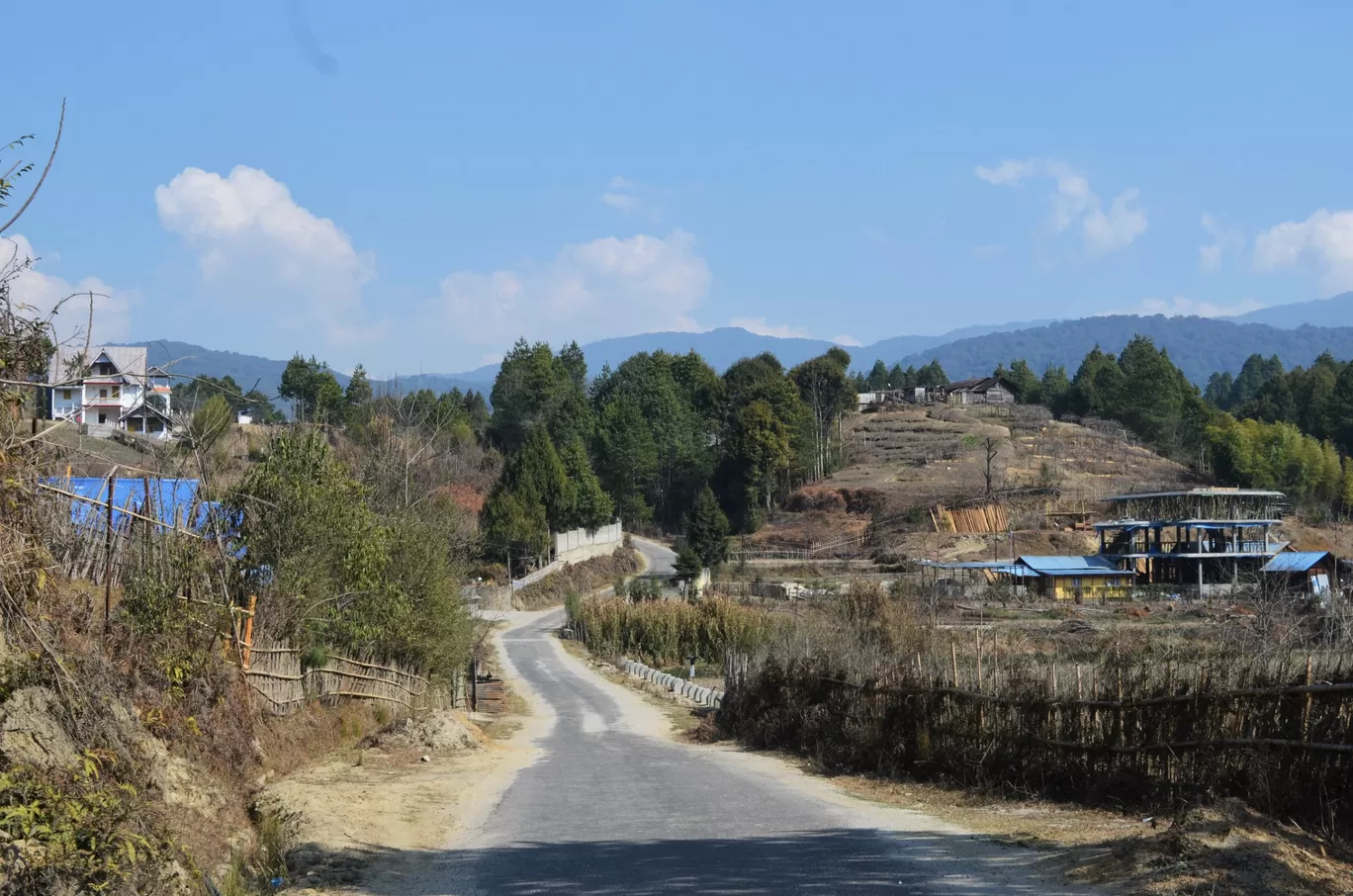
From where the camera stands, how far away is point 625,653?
5881 centimetres

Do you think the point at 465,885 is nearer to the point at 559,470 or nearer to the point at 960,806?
the point at 960,806

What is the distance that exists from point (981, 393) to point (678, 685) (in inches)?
4250

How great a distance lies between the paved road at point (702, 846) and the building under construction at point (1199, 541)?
182 ft

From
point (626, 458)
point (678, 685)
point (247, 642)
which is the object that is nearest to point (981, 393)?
point (626, 458)

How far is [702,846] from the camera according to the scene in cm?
1199

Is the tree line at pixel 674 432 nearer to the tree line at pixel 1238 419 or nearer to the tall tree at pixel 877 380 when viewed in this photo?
the tree line at pixel 1238 419

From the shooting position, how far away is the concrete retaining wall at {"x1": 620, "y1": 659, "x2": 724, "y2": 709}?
40406 mm

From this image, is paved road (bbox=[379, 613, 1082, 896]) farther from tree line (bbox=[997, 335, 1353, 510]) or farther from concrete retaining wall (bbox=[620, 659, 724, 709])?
tree line (bbox=[997, 335, 1353, 510])

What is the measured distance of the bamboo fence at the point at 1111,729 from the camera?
1137 centimetres

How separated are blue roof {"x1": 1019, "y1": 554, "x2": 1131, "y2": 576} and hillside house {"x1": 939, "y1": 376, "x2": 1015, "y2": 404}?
2570 inches

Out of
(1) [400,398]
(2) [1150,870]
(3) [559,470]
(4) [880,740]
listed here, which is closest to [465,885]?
(2) [1150,870]

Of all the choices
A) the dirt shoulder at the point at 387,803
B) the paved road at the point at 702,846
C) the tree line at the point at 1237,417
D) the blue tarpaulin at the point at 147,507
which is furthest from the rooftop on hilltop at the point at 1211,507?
the blue tarpaulin at the point at 147,507

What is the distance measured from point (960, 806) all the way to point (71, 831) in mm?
10240

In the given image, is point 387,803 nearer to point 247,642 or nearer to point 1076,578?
point 247,642
